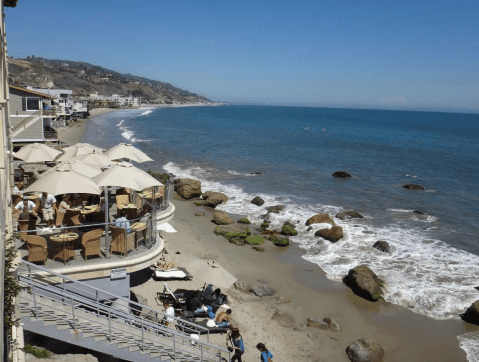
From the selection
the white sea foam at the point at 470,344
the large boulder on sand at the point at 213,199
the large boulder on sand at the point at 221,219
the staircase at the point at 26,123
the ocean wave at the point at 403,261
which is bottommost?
the white sea foam at the point at 470,344

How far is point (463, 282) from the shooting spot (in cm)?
1898

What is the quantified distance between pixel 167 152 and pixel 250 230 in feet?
118

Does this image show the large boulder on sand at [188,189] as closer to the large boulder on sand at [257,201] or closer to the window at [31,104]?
the large boulder on sand at [257,201]

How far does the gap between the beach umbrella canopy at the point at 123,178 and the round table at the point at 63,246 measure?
212 centimetres

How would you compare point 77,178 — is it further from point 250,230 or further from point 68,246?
point 250,230

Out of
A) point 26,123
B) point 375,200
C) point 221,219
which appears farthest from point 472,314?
point 26,123

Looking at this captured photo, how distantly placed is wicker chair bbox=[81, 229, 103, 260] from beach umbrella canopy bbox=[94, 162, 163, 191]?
6.12 feet

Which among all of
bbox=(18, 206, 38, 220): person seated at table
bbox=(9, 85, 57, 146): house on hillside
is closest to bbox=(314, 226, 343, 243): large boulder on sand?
bbox=(18, 206, 38, 220): person seated at table

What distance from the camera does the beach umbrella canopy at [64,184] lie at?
10812 mm

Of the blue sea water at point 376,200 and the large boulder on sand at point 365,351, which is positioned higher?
the blue sea water at point 376,200

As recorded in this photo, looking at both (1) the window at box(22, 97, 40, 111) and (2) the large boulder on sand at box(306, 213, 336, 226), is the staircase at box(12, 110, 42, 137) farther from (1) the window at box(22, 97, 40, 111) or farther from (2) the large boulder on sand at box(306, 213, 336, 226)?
(2) the large boulder on sand at box(306, 213, 336, 226)

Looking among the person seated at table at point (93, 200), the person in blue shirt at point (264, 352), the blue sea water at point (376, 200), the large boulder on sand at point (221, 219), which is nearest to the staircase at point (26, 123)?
the blue sea water at point (376, 200)

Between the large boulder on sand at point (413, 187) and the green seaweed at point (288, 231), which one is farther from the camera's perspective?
the large boulder on sand at point (413, 187)

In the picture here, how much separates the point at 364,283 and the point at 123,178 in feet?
39.3
